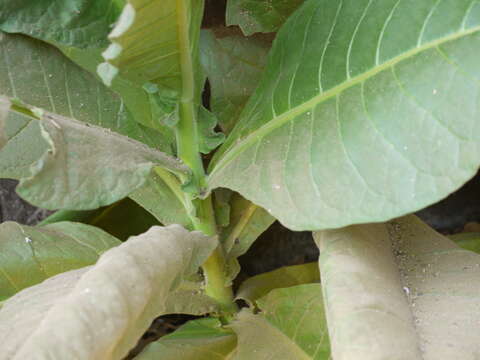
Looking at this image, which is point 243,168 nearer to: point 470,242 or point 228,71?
point 228,71

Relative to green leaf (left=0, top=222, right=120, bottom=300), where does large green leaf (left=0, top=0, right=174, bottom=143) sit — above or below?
A: above

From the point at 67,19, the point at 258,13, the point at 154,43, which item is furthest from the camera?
the point at 258,13

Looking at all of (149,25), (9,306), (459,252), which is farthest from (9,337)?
(459,252)

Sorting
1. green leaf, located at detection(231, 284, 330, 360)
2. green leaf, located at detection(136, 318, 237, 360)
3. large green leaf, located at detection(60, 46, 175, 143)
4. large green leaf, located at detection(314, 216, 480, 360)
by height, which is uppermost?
large green leaf, located at detection(60, 46, 175, 143)

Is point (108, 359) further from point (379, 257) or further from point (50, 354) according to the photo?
point (379, 257)

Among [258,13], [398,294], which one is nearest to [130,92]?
[258,13]

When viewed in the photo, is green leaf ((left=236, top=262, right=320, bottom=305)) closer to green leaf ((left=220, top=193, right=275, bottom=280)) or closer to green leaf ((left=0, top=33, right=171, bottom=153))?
green leaf ((left=220, top=193, right=275, bottom=280))

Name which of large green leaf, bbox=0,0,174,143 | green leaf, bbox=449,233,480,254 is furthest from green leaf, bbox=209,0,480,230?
green leaf, bbox=449,233,480,254
